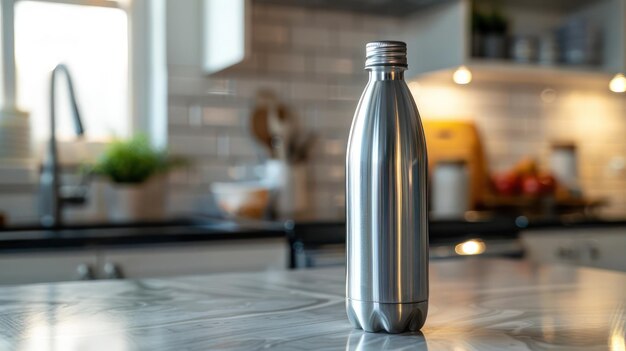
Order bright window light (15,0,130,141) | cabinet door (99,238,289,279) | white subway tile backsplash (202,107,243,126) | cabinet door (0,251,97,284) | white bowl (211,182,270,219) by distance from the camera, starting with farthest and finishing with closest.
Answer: white subway tile backsplash (202,107,243,126)
bright window light (15,0,130,141)
white bowl (211,182,270,219)
cabinet door (99,238,289,279)
cabinet door (0,251,97,284)

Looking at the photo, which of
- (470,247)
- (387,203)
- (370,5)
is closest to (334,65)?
Answer: (370,5)

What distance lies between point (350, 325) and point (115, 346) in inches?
9.0

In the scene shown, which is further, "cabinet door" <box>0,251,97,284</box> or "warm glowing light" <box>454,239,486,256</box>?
"warm glowing light" <box>454,239,486,256</box>

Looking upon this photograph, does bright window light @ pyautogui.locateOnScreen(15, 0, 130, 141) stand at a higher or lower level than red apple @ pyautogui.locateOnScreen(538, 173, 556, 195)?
higher

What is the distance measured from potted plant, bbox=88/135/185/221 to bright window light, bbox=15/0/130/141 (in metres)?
0.15

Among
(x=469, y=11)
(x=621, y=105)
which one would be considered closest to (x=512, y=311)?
(x=469, y=11)

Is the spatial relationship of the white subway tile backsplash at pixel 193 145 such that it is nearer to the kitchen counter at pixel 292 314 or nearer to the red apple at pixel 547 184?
the red apple at pixel 547 184

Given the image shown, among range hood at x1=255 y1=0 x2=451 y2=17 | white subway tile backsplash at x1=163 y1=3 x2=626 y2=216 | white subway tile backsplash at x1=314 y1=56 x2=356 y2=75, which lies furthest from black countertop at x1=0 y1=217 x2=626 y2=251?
range hood at x1=255 y1=0 x2=451 y2=17

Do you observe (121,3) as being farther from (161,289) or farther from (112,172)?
(161,289)

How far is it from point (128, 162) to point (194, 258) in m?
0.68

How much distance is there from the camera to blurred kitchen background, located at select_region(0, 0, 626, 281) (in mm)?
2643

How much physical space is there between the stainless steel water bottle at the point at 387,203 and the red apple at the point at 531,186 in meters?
2.39

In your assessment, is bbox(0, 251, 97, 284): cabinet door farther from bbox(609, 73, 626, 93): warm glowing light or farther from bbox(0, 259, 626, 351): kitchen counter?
bbox(609, 73, 626, 93): warm glowing light

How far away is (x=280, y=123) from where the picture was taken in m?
2.93
